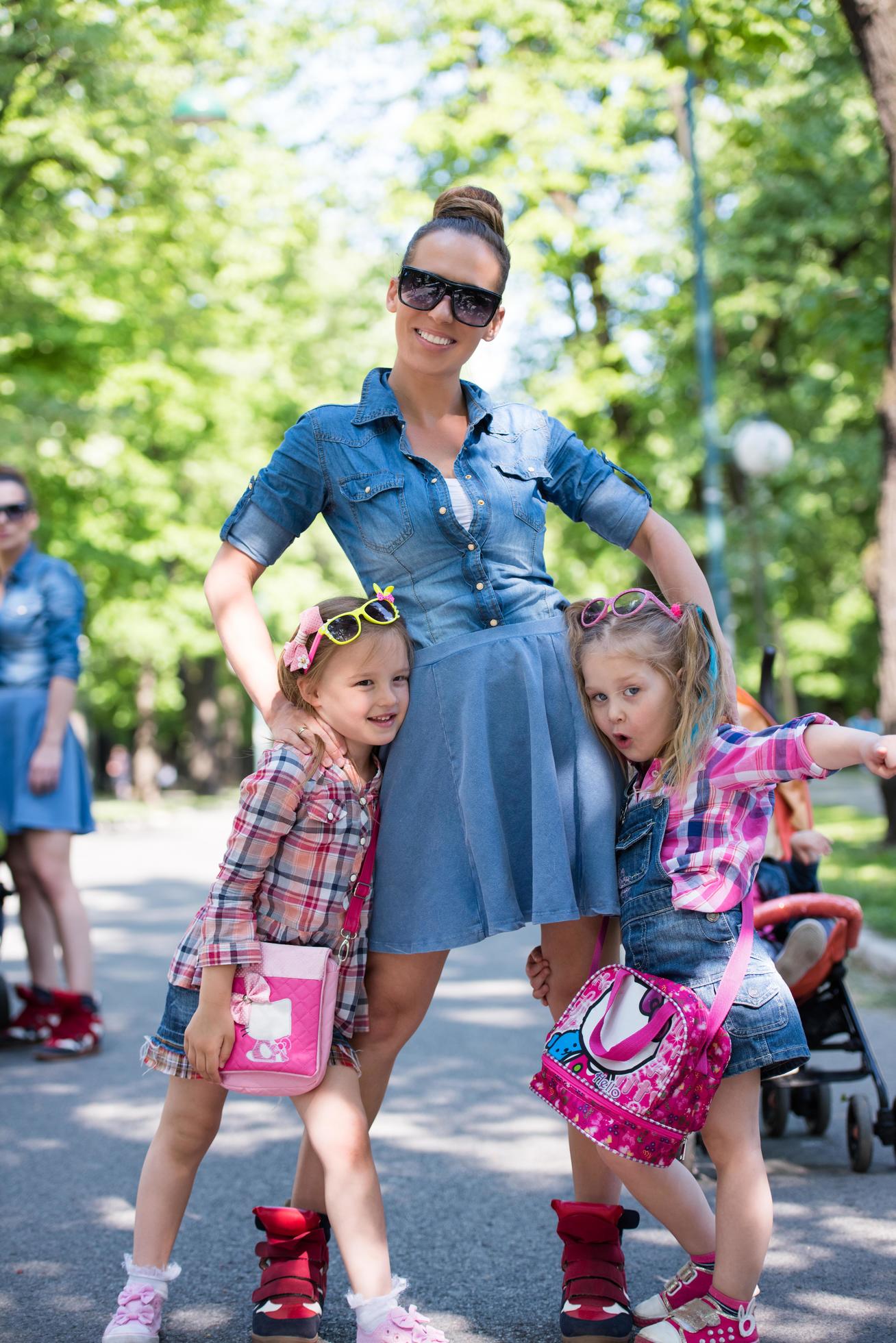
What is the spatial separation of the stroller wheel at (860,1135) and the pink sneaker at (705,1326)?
58.1 inches

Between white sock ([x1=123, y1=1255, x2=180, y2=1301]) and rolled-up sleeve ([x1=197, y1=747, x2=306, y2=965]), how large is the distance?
0.69 meters

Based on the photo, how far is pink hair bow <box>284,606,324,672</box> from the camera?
292 centimetres

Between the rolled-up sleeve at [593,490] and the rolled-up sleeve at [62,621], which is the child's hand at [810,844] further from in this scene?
the rolled-up sleeve at [62,621]

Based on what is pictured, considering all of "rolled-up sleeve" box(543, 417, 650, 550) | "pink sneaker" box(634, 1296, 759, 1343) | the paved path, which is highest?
"rolled-up sleeve" box(543, 417, 650, 550)

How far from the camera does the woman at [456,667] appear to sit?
2.85 m

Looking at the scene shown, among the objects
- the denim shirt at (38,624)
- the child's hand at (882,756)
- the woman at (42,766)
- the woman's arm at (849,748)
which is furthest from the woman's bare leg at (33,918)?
the child's hand at (882,756)

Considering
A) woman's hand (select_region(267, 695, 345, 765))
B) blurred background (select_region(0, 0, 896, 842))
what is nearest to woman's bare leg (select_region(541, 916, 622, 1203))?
woman's hand (select_region(267, 695, 345, 765))

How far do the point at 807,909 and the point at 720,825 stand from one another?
140 centimetres

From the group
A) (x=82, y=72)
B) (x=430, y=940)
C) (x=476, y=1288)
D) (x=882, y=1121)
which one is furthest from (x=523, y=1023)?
(x=82, y=72)

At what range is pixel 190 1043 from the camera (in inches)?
110

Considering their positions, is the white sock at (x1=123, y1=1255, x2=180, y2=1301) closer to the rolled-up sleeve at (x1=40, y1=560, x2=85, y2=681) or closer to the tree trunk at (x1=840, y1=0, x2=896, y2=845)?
the rolled-up sleeve at (x1=40, y1=560, x2=85, y2=681)

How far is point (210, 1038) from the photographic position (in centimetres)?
278

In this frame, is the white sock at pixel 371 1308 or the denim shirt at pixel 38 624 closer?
the white sock at pixel 371 1308

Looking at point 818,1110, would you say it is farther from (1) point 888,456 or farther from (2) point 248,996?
(1) point 888,456
